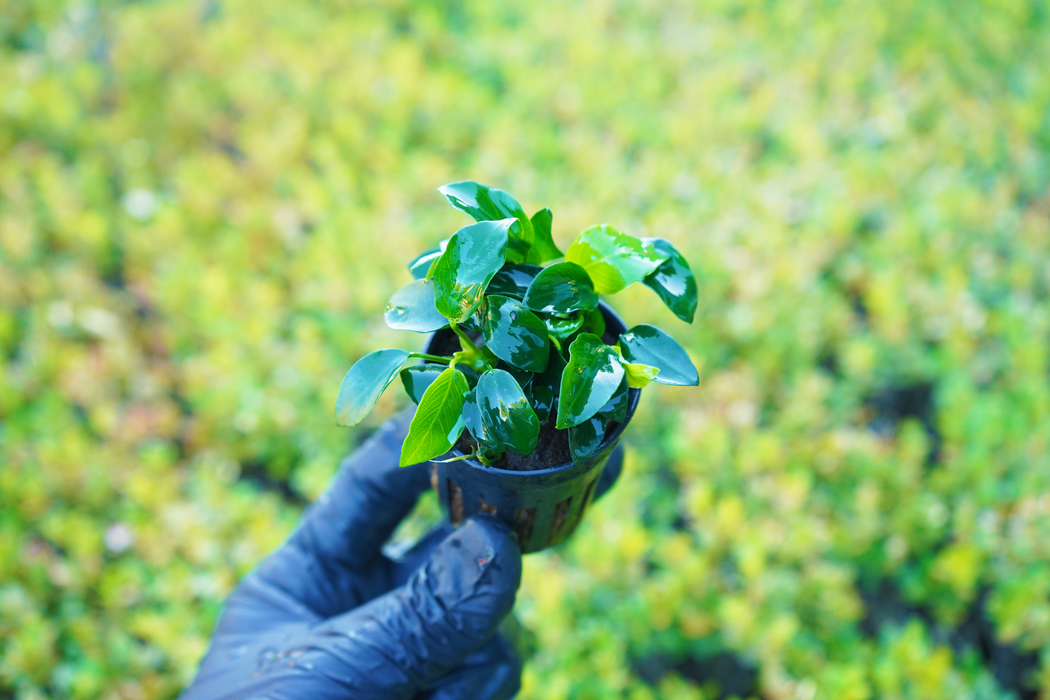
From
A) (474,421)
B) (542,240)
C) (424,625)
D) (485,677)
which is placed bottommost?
(485,677)

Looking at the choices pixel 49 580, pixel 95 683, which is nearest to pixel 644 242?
pixel 95 683

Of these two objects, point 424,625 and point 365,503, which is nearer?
point 424,625

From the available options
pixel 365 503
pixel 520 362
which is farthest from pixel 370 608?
pixel 520 362

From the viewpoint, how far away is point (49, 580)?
134 centimetres

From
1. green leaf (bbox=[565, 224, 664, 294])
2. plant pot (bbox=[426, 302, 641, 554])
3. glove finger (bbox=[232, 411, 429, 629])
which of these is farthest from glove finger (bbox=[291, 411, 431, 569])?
green leaf (bbox=[565, 224, 664, 294])

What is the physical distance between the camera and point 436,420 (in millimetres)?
636

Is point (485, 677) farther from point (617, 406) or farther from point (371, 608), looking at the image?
point (617, 406)

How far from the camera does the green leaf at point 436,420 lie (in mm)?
628

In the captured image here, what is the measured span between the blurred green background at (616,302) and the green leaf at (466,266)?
2.66 ft

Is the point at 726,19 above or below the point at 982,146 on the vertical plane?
above

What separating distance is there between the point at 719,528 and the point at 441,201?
1.23 m

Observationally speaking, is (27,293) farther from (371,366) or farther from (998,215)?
(998,215)

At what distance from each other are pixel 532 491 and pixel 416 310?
218 mm

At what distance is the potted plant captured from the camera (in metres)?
0.63
